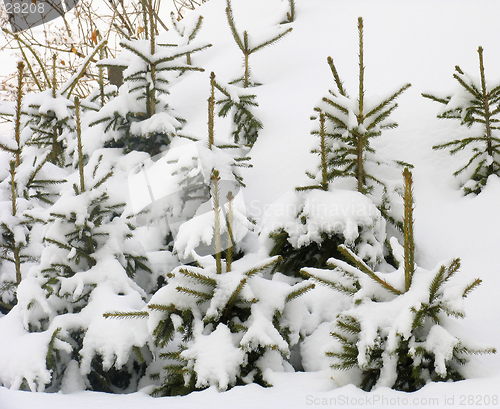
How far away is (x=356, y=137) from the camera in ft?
9.83

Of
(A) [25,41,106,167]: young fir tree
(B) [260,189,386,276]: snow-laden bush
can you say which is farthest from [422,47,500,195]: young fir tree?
(A) [25,41,106,167]: young fir tree

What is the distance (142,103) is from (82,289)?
220 cm

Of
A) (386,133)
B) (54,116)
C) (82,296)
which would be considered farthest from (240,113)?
(82,296)

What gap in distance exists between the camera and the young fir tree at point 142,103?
152 inches

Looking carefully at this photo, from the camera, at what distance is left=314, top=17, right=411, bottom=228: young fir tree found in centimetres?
286

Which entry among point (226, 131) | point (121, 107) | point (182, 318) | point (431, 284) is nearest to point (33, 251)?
point (121, 107)

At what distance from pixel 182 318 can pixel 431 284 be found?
3.96 feet

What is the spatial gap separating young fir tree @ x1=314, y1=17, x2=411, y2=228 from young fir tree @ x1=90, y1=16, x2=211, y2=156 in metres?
1.51

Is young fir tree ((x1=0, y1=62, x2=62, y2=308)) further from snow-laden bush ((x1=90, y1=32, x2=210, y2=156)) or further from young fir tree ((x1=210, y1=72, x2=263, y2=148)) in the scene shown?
young fir tree ((x1=210, y1=72, x2=263, y2=148))

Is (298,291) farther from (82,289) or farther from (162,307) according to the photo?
(82,289)

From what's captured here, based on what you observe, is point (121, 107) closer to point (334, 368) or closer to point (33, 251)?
point (33, 251)

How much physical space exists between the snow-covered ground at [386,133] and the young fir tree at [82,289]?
9.7 inches

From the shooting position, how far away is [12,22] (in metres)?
8.19

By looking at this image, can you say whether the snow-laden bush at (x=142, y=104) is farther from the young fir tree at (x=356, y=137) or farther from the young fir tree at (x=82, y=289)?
the young fir tree at (x=356, y=137)
